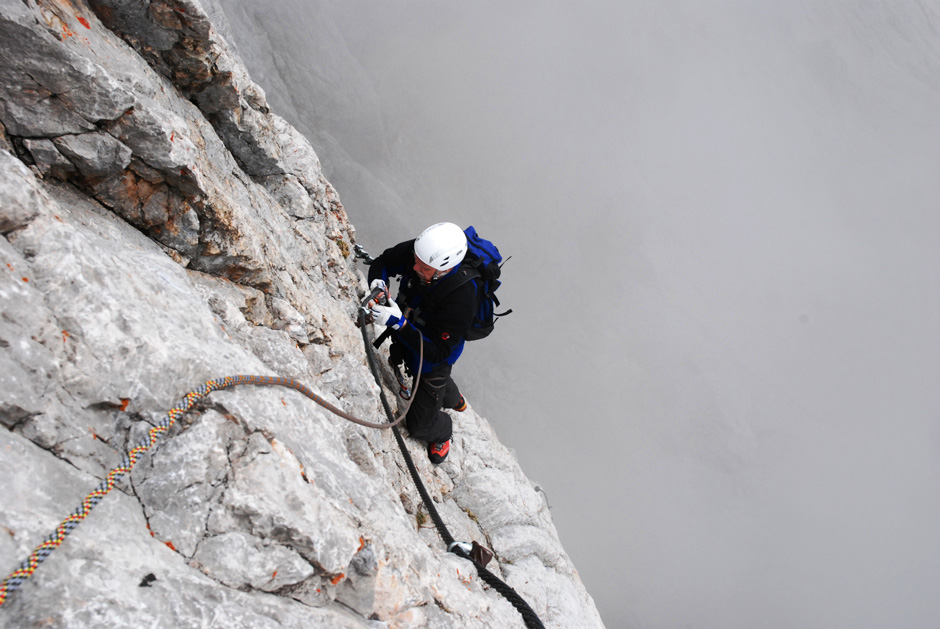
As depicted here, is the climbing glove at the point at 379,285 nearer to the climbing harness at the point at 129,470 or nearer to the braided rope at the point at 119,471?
the climbing harness at the point at 129,470

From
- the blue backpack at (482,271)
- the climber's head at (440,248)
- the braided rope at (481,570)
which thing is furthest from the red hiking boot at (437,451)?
the climber's head at (440,248)

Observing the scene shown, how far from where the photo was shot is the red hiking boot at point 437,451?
4.61 meters

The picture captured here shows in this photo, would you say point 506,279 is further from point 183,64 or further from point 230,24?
point 183,64

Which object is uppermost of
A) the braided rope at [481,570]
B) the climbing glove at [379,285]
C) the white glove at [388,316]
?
the climbing glove at [379,285]

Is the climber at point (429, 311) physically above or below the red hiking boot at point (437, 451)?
above

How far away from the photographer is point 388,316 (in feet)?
12.6

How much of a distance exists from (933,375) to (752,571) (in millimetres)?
10562

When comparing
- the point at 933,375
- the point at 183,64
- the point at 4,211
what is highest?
the point at 933,375

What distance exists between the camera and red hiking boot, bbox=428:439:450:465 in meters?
4.61

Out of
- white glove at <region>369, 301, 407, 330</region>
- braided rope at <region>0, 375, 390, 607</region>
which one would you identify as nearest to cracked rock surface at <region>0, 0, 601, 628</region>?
braided rope at <region>0, 375, 390, 607</region>

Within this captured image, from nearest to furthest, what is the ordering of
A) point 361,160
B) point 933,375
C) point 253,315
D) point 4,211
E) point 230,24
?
point 4,211 → point 253,315 → point 230,24 → point 361,160 → point 933,375

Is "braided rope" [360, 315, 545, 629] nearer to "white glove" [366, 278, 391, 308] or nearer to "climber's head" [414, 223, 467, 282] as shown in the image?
"white glove" [366, 278, 391, 308]

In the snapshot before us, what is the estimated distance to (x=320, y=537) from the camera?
6.32 feet

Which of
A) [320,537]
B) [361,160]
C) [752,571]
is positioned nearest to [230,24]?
[361,160]
